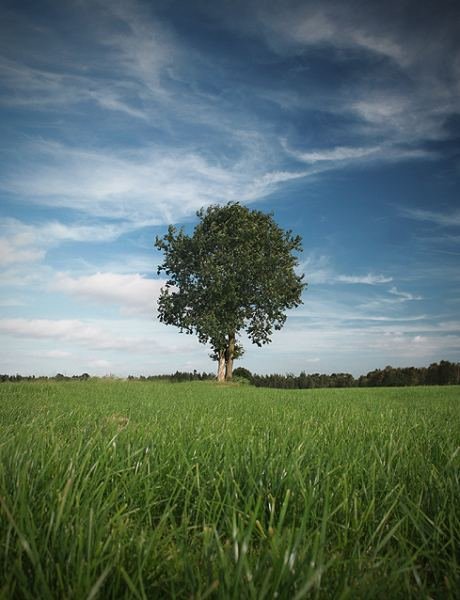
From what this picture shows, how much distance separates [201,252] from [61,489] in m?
32.7

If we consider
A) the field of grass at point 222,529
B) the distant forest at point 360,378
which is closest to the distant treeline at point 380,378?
the distant forest at point 360,378

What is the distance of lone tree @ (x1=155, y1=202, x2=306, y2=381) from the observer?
3303 centimetres

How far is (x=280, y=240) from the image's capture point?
120 feet

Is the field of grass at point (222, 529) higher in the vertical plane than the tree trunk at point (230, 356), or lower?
lower

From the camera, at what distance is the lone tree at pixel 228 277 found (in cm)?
3303

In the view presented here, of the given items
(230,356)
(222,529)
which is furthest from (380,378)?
(222,529)

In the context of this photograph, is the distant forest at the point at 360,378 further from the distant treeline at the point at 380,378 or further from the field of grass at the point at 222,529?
the field of grass at the point at 222,529

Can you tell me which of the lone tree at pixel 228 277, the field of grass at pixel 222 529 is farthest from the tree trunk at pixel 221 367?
the field of grass at pixel 222 529

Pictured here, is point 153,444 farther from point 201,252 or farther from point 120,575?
point 201,252

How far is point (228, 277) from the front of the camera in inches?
1294

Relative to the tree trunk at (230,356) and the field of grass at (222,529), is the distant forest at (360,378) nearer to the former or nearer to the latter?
the tree trunk at (230,356)

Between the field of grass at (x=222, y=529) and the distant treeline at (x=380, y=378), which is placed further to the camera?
the distant treeline at (x=380, y=378)

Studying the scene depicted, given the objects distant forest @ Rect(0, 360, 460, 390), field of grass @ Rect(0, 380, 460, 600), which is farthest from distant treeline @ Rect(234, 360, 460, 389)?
field of grass @ Rect(0, 380, 460, 600)

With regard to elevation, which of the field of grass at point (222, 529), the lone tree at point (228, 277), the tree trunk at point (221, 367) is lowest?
the field of grass at point (222, 529)
